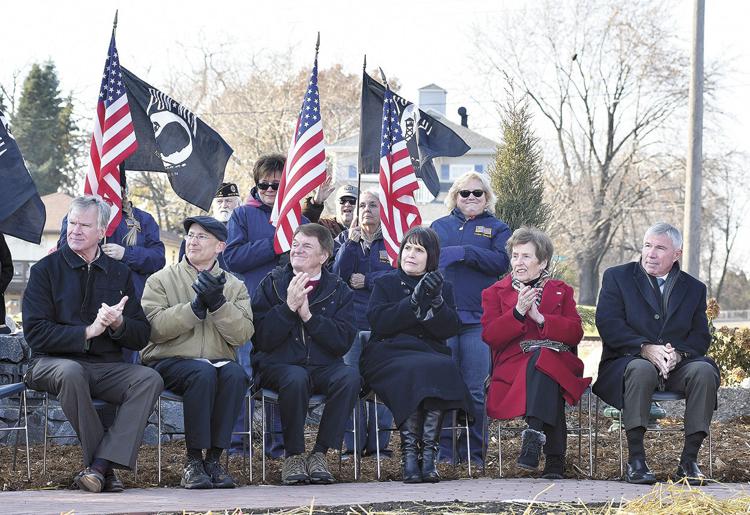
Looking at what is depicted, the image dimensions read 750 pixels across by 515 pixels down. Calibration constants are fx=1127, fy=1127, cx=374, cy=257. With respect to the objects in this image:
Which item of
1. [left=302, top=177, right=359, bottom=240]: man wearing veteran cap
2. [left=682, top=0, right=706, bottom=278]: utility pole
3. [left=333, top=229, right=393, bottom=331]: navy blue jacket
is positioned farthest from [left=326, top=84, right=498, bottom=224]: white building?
[left=333, top=229, right=393, bottom=331]: navy blue jacket

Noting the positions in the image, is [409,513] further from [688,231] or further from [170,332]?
[688,231]

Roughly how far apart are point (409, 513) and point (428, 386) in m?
1.99

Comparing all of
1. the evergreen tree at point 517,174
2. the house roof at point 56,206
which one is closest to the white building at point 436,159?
the house roof at point 56,206

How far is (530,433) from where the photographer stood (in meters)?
7.43

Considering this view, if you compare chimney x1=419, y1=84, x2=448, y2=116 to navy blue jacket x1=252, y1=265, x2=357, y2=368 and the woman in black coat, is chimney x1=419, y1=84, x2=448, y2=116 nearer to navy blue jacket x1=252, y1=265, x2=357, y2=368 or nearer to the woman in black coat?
the woman in black coat

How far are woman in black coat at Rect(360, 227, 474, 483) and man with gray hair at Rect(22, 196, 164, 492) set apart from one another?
1.56 meters

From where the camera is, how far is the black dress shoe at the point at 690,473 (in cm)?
726

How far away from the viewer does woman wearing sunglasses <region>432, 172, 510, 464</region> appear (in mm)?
8234

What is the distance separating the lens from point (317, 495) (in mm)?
6328

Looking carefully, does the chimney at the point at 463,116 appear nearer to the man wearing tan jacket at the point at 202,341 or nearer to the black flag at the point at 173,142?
the black flag at the point at 173,142

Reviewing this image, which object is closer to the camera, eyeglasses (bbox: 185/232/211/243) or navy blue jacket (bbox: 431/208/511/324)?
eyeglasses (bbox: 185/232/211/243)

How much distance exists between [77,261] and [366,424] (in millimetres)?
2721

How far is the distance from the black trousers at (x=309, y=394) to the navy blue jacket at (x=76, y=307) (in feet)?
2.95

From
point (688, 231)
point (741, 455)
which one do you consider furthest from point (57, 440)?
point (688, 231)
